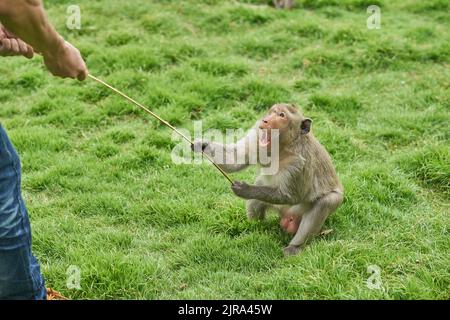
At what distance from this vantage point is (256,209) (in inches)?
219

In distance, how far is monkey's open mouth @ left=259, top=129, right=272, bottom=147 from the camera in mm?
5059

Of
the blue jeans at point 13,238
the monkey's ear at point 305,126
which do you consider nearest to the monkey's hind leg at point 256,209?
the monkey's ear at point 305,126

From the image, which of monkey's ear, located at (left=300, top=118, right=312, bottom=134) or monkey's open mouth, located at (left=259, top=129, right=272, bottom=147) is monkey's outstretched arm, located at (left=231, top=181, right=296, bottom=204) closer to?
monkey's open mouth, located at (left=259, top=129, right=272, bottom=147)

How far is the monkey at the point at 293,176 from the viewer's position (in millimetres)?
5023

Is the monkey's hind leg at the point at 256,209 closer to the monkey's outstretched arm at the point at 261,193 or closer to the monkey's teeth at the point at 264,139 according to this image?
the monkey's outstretched arm at the point at 261,193

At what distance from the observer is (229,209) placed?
5797 millimetres

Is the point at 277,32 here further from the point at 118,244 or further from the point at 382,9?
the point at 118,244

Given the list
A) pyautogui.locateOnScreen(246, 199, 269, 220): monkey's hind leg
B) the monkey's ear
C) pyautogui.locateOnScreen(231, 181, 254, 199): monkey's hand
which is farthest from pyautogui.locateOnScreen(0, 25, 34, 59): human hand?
pyautogui.locateOnScreen(246, 199, 269, 220): monkey's hind leg

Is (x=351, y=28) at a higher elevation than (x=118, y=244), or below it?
higher

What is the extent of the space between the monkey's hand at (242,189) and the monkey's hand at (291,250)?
24.3 inches
